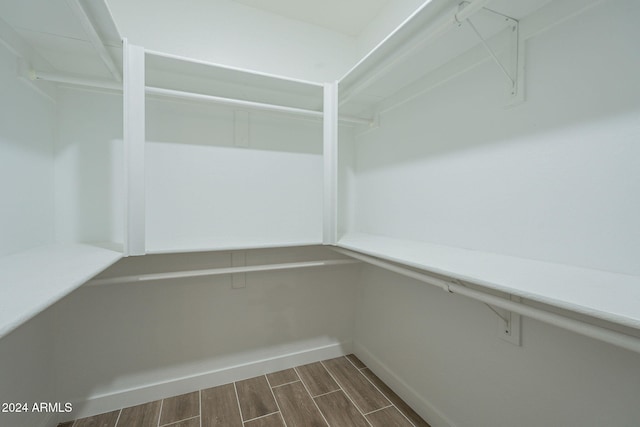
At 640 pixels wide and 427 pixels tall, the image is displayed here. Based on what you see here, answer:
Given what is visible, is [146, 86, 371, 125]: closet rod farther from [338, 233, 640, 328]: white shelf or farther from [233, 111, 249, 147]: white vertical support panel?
[338, 233, 640, 328]: white shelf

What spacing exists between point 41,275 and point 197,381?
123cm

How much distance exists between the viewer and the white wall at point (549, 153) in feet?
2.60

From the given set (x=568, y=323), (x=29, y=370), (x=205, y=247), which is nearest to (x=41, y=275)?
(x=205, y=247)

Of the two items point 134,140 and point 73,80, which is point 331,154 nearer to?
point 134,140

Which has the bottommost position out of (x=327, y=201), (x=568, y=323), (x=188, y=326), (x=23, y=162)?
(x=188, y=326)

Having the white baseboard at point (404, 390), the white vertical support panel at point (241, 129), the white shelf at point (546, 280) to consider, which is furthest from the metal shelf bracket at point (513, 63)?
the white baseboard at point (404, 390)

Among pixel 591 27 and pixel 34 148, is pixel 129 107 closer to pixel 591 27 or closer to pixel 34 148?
pixel 34 148

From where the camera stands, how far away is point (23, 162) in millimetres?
1124

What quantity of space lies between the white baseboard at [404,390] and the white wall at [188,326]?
203 millimetres

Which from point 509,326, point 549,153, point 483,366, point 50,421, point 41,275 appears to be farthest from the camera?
point 50,421

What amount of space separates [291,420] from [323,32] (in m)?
2.59

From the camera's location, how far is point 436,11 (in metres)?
0.97

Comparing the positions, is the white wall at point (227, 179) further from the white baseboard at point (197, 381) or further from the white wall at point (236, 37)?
the white baseboard at point (197, 381)

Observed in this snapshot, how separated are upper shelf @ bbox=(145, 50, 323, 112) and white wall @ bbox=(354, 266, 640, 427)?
4.36 ft
